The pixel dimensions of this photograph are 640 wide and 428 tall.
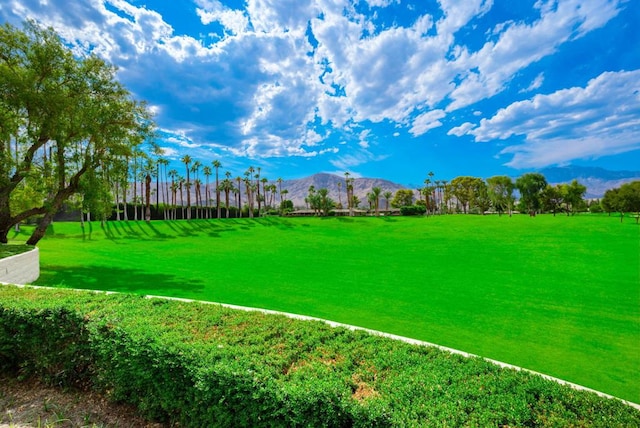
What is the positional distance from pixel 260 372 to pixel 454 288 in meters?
10.2

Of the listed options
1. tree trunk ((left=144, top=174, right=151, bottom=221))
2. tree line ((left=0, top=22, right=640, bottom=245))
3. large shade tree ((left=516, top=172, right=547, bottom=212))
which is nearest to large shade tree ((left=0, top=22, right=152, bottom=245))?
tree line ((left=0, top=22, right=640, bottom=245))

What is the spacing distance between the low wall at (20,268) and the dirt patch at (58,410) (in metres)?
7.61

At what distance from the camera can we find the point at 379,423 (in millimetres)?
2512

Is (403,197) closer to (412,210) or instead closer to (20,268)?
(412,210)

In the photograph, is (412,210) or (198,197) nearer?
(412,210)

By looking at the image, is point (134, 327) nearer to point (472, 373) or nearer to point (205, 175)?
point (472, 373)

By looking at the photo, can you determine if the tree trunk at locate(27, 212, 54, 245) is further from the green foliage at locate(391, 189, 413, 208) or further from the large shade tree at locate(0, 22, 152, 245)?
the green foliage at locate(391, 189, 413, 208)

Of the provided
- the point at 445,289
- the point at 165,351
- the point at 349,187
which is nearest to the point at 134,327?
the point at 165,351

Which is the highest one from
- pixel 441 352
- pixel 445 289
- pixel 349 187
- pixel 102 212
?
pixel 349 187

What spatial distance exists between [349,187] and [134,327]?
284ft

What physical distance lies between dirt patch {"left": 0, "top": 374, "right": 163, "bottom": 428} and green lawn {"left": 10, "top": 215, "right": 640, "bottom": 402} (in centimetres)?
469

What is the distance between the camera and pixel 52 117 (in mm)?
14609

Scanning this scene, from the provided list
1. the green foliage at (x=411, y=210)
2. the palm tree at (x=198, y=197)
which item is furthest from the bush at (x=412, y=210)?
the palm tree at (x=198, y=197)

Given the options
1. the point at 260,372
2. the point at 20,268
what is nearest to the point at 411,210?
the point at 20,268
